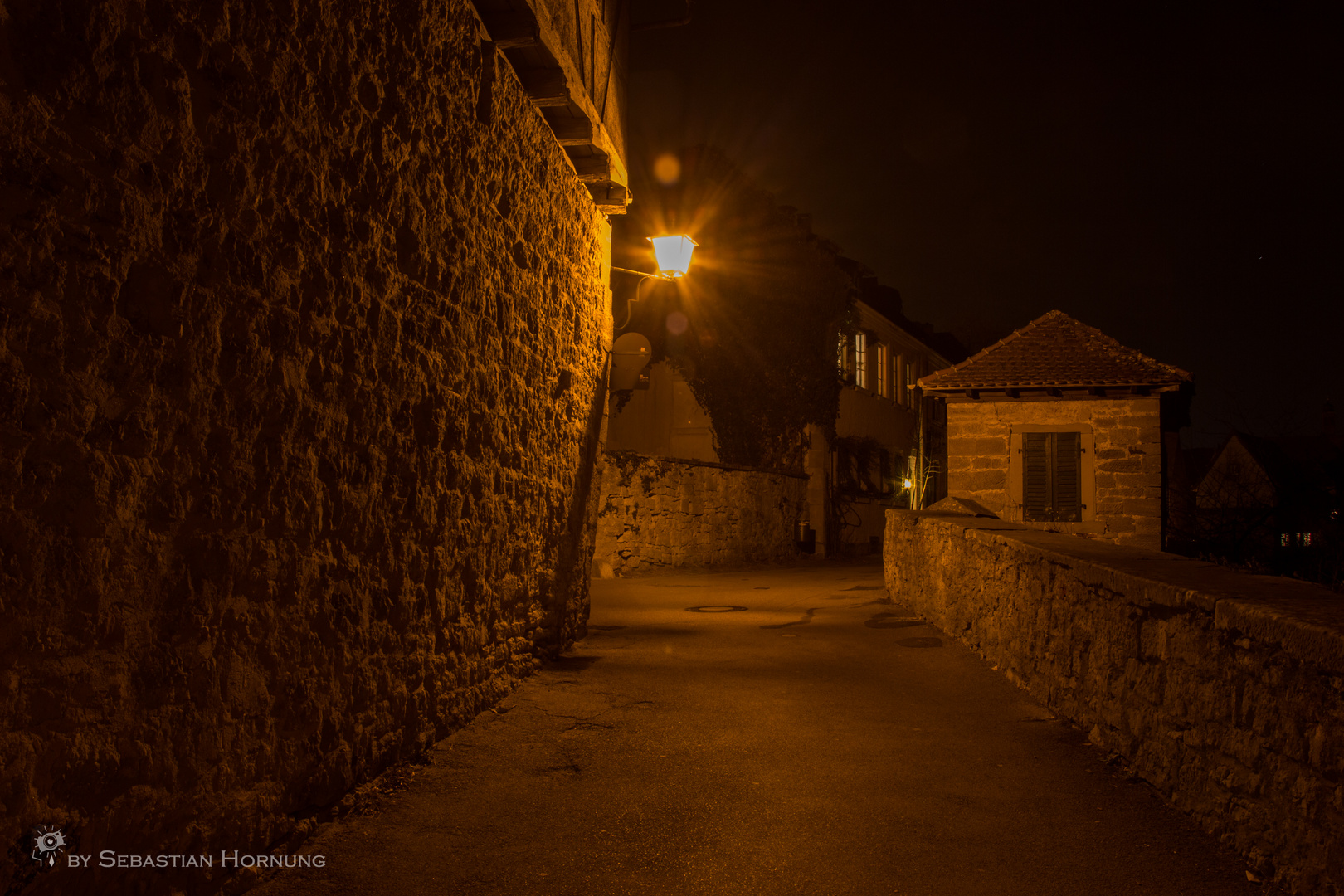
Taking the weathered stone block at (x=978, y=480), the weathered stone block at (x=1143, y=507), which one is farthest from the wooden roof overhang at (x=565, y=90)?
the weathered stone block at (x=1143, y=507)

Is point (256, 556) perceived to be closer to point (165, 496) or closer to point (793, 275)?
point (165, 496)

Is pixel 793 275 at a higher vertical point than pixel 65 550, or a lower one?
higher

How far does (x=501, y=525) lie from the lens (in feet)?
17.2

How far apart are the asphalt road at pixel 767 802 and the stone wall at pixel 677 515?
23.7ft

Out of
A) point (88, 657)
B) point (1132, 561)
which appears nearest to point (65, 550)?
point (88, 657)

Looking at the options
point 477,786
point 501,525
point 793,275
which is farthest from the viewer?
point 793,275

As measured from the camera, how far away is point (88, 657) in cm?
227

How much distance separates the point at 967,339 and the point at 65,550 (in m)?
41.9

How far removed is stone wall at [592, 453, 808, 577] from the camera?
1418 cm

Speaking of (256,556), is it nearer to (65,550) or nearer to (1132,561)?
(65,550)

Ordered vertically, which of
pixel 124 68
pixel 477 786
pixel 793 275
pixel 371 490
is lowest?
pixel 477 786

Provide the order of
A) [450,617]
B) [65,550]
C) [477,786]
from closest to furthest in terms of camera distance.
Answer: [65,550] < [477,786] < [450,617]

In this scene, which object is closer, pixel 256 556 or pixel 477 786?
pixel 256 556

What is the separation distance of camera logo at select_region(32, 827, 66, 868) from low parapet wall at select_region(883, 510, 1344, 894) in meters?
3.38
